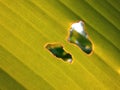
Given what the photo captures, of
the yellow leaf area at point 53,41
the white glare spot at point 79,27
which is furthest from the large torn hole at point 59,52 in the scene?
the white glare spot at point 79,27

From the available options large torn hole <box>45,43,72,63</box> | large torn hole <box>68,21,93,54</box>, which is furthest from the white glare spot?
large torn hole <box>45,43,72,63</box>

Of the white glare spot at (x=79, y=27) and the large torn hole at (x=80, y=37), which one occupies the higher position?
the white glare spot at (x=79, y=27)

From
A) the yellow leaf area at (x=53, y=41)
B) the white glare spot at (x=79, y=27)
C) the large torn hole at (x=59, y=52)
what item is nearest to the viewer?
the yellow leaf area at (x=53, y=41)

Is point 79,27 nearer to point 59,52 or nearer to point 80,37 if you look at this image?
point 80,37

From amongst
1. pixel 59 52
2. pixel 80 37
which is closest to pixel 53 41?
pixel 59 52

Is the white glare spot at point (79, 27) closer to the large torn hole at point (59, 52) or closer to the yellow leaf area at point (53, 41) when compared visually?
the yellow leaf area at point (53, 41)
